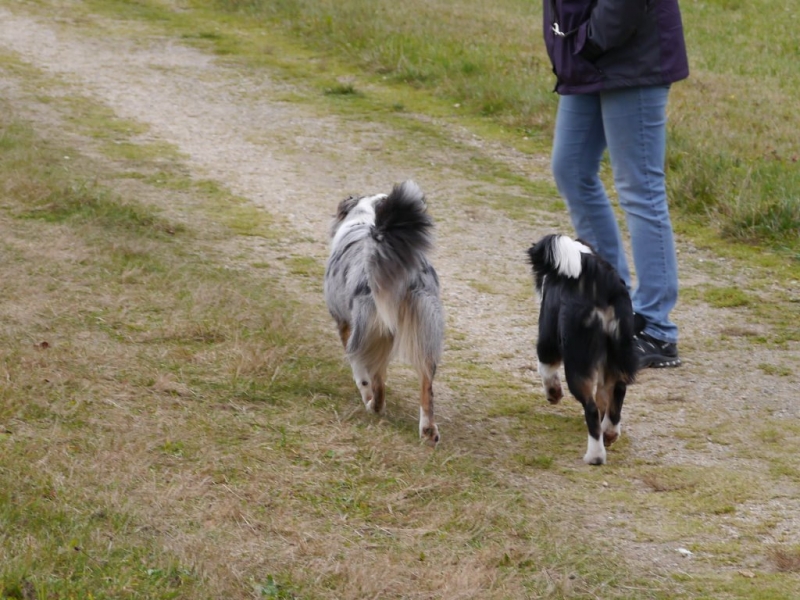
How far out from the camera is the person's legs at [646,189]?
5.21m

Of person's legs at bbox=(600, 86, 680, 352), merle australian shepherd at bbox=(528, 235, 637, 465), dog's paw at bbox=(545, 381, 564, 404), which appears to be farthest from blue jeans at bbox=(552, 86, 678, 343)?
merle australian shepherd at bbox=(528, 235, 637, 465)

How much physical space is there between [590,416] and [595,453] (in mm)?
172

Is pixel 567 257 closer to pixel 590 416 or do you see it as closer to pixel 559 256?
pixel 559 256

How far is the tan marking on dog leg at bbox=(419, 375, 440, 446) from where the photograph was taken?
444 centimetres

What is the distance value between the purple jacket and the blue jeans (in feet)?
0.28

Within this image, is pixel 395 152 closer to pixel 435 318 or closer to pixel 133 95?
pixel 133 95

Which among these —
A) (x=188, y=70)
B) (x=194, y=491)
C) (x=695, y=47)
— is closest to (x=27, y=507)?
(x=194, y=491)

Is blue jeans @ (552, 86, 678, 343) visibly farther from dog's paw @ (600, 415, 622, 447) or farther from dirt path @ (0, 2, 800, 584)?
dog's paw @ (600, 415, 622, 447)

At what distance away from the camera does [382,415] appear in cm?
468

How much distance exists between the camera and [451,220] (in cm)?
784

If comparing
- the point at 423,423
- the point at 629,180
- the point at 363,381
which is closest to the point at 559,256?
the point at 423,423

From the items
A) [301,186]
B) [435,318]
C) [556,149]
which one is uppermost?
[556,149]

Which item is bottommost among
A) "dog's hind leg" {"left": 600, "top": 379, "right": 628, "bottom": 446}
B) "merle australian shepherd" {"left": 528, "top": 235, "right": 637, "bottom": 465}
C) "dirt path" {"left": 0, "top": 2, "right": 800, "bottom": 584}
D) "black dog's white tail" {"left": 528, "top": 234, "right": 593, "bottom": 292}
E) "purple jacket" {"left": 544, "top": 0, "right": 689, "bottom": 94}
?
"dirt path" {"left": 0, "top": 2, "right": 800, "bottom": 584}

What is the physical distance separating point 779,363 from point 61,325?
353 cm
